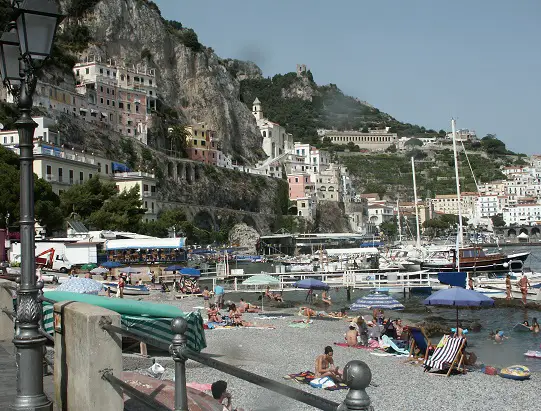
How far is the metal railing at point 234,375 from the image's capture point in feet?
8.50

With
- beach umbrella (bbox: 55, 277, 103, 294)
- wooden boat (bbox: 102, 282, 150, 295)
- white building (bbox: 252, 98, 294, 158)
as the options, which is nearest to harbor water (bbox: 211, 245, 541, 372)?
wooden boat (bbox: 102, 282, 150, 295)

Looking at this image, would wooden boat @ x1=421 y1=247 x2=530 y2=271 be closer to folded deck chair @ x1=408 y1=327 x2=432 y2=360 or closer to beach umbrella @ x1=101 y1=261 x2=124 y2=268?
beach umbrella @ x1=101 y1=261 x2=124 y2=268

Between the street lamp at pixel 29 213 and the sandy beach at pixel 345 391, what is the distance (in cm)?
216

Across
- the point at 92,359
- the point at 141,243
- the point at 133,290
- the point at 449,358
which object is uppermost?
the point at 141,243

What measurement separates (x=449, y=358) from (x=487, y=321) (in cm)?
1294

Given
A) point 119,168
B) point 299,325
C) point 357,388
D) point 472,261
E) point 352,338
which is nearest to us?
point 357,388

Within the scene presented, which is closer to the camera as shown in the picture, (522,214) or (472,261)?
(472,261)

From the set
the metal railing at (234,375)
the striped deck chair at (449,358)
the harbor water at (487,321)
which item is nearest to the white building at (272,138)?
the harbor water at (487,321)

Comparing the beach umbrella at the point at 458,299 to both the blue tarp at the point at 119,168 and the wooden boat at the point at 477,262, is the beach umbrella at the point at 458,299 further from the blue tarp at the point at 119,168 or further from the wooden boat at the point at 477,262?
the blue tarp at the point at 119,168

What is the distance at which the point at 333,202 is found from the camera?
143 meters

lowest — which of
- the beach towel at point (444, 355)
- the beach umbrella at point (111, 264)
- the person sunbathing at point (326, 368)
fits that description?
the beach towel at point (444, 355)

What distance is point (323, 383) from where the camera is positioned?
1309 centimetres

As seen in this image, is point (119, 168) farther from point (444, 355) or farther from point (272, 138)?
point (272, 138)

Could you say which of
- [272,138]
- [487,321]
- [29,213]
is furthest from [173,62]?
[29,213]
